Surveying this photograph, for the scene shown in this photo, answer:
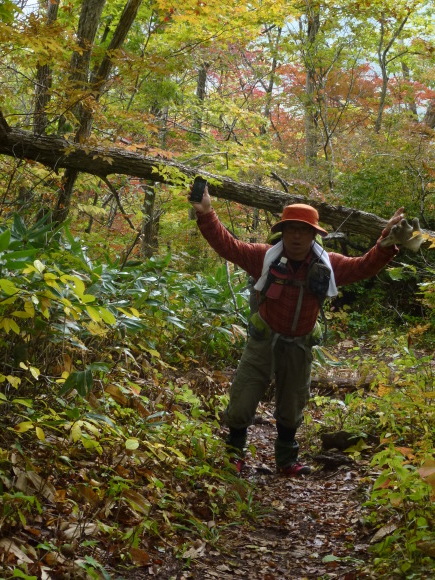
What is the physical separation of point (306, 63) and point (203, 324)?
9.40m

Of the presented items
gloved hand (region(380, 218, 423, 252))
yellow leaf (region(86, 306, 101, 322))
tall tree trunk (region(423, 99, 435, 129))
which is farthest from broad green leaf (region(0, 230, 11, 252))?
tall tree trunk (region(423, 99, 435, 129))

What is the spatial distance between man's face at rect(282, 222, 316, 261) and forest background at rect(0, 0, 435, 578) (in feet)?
3.31

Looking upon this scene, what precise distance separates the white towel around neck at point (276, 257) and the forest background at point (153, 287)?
2.83ft

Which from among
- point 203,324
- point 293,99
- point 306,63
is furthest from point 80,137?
point 293,99

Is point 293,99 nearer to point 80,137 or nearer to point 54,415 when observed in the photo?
point 80,137

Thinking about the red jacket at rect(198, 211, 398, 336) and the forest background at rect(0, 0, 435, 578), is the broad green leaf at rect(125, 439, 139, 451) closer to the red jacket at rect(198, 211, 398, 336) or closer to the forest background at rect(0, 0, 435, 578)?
the forest background at rect(0, 0, 435, 578)

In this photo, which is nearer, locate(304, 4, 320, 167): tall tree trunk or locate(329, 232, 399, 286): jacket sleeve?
locate(329, 232, 399, 286): jacket sleeve

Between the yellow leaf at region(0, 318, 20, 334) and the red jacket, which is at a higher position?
the red jacket

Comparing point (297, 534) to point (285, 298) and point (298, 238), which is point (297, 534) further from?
point (298, 238)

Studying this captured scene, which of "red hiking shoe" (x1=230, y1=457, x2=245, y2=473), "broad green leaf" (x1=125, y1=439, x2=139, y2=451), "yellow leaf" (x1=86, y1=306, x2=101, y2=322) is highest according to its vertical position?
"yellow leaf" (x1=86, y1=306, x2=101, y2=322)

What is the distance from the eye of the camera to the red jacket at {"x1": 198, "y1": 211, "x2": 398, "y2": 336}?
15.9 feet

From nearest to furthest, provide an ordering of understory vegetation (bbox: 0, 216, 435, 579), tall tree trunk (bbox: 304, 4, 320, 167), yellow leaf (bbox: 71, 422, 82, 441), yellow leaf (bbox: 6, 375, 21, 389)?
1. understory vegetation (bbox: 0, 216, 435, 579)
2. yellow leaf (bbox: 6, 375, 21, 389)
3. yellow leaf (bbox: 71, 422, 82, 441)
4. tall tree trunk (bbox: 304, 4, 320, 167)

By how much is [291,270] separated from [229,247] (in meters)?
0.53

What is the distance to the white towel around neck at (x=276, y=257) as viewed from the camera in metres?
4.84
